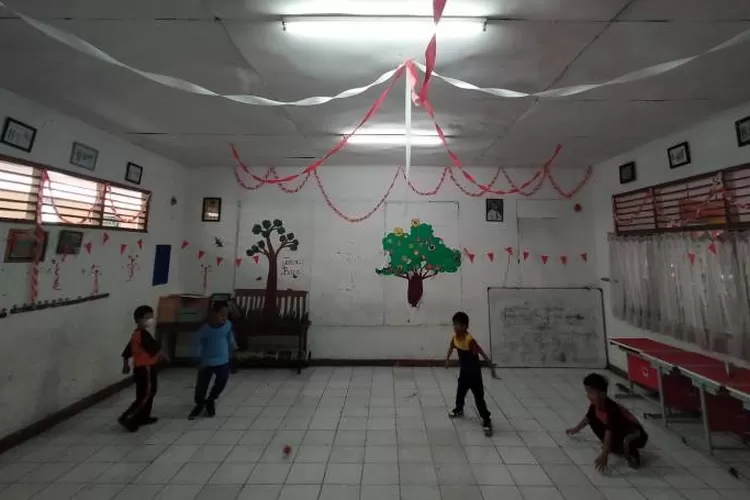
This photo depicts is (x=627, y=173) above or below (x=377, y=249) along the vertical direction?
above

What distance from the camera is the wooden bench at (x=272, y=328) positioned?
14.1 feet

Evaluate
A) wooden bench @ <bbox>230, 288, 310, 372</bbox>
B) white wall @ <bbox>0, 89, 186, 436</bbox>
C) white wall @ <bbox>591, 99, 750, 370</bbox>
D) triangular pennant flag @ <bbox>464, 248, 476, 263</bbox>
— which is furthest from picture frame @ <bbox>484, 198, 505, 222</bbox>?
white wall @ <bbox>0, 89, 186, 436</bbox>

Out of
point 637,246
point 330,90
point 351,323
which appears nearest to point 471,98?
point 330,90

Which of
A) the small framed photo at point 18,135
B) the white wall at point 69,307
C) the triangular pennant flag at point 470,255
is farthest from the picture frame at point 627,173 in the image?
the small framed photo at point 18,135

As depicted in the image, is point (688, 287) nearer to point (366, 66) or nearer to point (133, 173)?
point (366, 66)

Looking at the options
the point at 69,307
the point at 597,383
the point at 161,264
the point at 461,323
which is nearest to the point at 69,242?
the point at 69,307

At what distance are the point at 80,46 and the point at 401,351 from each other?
14.2 feet

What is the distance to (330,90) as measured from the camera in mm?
2576

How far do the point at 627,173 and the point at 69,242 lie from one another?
20.3 ft

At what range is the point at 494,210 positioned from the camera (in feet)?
15.8

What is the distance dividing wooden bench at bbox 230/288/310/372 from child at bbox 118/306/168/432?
1317mm

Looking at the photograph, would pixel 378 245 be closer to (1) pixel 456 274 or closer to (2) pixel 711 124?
(1) pixel 456 274

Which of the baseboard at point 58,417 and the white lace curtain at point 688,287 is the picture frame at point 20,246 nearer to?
the baseboard at point 58,417

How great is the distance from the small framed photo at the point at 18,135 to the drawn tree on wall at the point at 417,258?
3.72 meters
